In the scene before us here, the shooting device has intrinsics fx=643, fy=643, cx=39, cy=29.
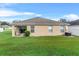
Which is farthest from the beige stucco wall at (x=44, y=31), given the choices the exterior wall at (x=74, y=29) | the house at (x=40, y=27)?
the exterior wall at (x=74, y=29)

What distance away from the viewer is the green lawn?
8.65m

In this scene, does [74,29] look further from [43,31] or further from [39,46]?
[39,46]

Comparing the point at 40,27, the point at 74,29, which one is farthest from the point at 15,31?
the point at 74,29

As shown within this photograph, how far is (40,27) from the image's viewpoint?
8727mm

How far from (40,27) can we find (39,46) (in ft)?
0.86

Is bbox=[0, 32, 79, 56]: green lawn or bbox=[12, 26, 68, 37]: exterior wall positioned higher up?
bbox=[12, 26, 68, 37]: exterior wall

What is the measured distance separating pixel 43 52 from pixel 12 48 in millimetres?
421

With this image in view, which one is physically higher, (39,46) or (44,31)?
(44,31)

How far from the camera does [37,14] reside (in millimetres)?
8648

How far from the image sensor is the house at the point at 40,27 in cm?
869

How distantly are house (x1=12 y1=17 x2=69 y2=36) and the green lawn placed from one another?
0.08 metres

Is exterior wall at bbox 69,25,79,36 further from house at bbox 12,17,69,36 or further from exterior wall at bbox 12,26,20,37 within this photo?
exterior wall at bbox 12,26,20,37

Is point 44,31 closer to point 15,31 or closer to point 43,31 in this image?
point 43,31

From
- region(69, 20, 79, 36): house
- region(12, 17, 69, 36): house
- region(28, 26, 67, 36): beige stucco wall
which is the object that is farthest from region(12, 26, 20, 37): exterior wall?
region(69, 20, 79, 36): house
